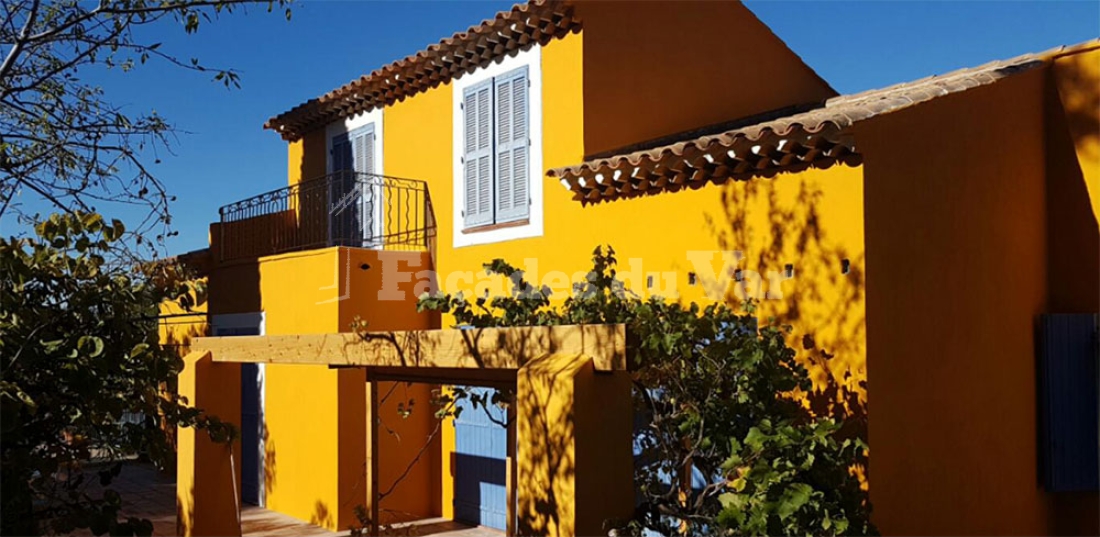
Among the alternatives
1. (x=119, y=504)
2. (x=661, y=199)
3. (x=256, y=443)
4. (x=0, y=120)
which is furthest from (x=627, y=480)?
(x=256, y=443)

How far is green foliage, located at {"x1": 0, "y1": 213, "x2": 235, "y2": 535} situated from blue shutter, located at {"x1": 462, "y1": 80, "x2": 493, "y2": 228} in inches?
271

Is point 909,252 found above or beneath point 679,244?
beneath

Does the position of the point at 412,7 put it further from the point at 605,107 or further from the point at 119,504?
the point at 119,504

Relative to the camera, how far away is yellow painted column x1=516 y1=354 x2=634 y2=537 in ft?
17.3

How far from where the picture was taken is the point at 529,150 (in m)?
11.0

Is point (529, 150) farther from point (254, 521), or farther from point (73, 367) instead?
point (73, 367)

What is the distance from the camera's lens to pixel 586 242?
974 cm

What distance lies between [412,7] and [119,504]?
26.4ft

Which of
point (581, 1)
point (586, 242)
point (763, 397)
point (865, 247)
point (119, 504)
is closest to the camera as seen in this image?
point (119, 504)

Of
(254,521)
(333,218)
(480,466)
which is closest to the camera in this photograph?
(480,466)

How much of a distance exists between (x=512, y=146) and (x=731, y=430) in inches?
230

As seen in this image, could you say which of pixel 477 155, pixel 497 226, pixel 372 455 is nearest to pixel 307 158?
pixel 477 155

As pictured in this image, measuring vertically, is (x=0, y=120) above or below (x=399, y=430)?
above

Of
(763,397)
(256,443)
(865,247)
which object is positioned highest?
(865,247)
